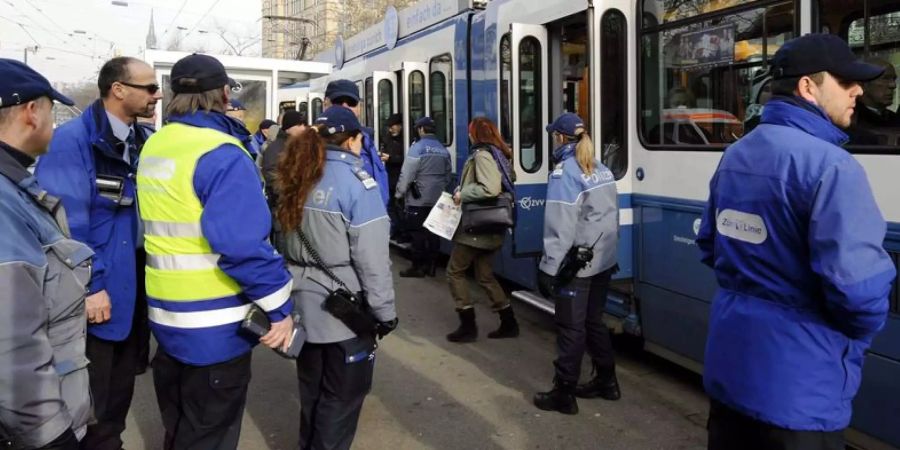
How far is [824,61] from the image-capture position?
2.03 metres

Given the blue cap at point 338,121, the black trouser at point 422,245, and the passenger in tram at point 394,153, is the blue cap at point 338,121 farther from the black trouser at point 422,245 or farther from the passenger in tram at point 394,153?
the passenger in tram at point 394,153

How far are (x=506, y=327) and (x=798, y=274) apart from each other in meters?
4.23

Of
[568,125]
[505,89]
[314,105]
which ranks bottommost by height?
[568,125]

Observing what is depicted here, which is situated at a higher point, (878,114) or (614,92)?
(614,92)

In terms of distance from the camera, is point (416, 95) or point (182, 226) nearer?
point (182, 226)

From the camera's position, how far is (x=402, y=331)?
20.9 ft

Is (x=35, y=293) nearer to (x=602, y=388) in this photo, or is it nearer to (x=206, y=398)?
(x=206, y=398)

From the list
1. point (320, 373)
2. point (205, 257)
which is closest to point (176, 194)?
point (205, 257)

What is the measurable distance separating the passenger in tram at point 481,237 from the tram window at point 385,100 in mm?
4618

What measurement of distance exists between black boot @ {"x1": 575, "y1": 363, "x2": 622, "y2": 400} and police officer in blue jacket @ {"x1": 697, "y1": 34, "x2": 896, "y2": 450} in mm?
2483

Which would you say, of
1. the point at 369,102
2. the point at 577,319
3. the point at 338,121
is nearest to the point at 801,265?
the point at 338,121

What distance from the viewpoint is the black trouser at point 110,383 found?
316 cm

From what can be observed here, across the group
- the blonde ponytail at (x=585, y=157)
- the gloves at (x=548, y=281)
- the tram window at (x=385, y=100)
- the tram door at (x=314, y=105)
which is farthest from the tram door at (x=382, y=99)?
the gloves at (x=548, y=281)

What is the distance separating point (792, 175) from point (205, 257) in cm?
194
